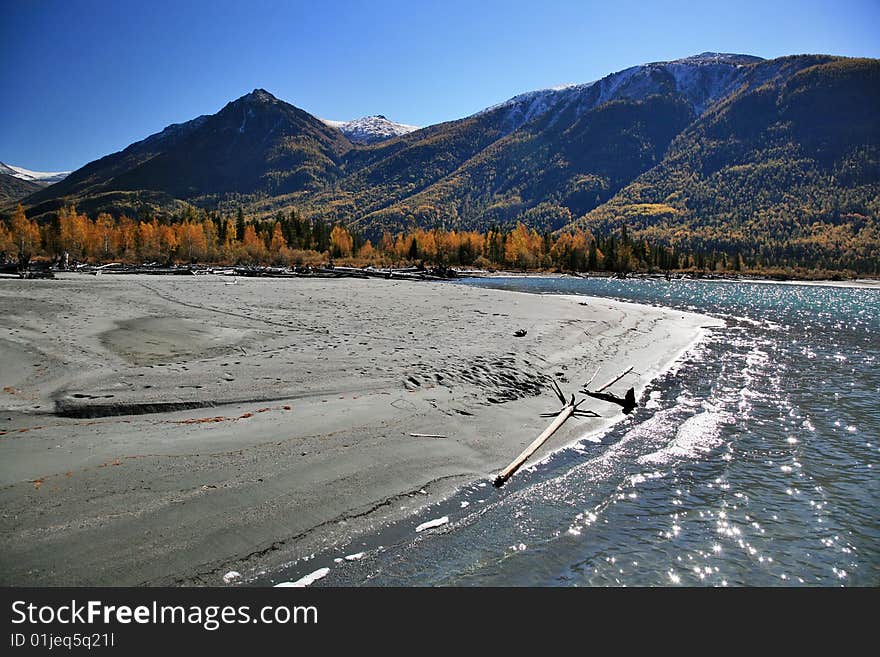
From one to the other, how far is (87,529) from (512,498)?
224 inches

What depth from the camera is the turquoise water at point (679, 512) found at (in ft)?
19.3

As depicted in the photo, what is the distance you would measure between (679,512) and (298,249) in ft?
357

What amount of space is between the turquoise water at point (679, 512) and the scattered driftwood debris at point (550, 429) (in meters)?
0.24

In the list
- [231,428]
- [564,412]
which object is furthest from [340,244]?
[231,428]

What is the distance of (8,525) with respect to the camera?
5125 millimetres

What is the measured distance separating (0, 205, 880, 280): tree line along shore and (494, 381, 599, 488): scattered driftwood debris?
6893cm

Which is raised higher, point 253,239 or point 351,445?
point 253,239

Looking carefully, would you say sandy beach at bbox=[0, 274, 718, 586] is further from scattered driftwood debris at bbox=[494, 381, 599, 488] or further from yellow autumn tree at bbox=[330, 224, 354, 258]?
yellow autumn tree at bbox=[330, 224, 354, 258]

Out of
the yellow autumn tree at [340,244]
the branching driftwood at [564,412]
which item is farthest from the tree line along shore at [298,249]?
the branching driftwood at [564,412]

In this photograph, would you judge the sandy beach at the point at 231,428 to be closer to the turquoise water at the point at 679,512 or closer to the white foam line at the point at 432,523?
the white foam line at the point at 432,523

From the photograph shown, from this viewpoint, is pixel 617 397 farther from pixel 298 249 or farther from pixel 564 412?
pixel 298 249

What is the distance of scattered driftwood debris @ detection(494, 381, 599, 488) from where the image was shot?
26.5ft
